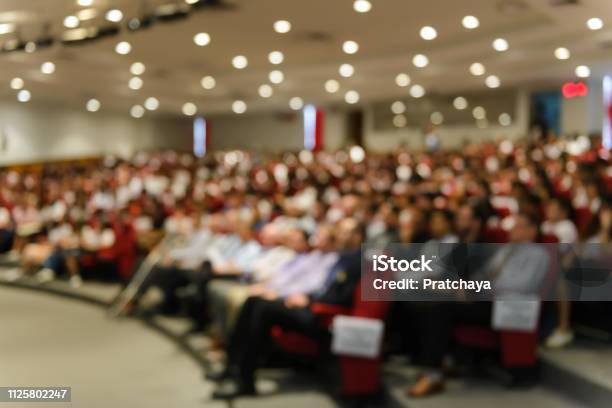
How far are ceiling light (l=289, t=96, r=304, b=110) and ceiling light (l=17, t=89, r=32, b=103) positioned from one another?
609cm

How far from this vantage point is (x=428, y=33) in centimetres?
917

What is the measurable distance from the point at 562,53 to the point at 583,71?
2.47m

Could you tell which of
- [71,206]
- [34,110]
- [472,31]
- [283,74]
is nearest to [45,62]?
[71,206]

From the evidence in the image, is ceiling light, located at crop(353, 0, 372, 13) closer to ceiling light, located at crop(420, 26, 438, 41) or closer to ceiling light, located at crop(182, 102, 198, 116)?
ceiling light, located at crop(420, 26, 438, 41)

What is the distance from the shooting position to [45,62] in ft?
35.0

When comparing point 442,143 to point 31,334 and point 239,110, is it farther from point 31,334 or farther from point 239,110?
point 31,334

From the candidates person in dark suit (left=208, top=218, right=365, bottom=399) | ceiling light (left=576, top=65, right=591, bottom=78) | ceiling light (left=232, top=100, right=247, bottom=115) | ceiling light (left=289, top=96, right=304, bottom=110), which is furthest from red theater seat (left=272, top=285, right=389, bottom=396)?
ceiling light (left=232, top=100, right=247, bottom=115)

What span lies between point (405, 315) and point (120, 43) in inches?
280

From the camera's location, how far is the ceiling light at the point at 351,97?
51.5 feet

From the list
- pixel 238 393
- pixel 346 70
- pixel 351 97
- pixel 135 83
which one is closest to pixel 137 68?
pixel 135 83

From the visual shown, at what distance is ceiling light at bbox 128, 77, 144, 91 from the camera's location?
1293 cm

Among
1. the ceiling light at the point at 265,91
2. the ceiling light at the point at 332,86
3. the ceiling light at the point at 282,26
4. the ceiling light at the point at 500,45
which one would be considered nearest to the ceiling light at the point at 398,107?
the ceiling light at the point at 332,86

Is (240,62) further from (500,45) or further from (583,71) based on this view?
(583,71)

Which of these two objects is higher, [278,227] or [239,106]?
[239,106]
